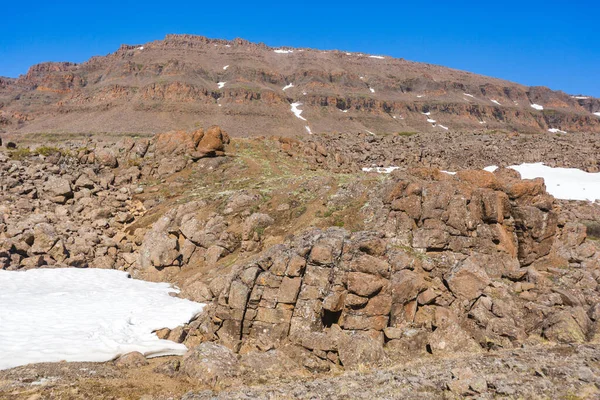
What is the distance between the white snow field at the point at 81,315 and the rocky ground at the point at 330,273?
0.77m

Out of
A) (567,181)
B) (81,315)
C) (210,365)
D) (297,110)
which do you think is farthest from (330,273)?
(297,110)

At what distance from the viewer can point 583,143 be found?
148 feet

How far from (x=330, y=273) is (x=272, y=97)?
457 feet

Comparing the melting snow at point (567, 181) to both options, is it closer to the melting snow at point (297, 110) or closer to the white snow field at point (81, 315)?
the white snow field at point (81, 315)

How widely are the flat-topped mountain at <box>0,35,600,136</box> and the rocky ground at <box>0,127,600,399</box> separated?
9401 cm

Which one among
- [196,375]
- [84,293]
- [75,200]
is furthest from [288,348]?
[75,200]

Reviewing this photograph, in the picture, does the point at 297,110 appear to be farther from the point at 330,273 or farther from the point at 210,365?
the point at 210,365

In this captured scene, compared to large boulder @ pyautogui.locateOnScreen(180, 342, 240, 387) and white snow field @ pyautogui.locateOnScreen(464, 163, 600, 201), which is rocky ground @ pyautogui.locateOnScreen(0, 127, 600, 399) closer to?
large boulder @ pyautogui.locateOnScreen(180, 342, 240, 387)

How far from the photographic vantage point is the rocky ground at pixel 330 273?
923cm

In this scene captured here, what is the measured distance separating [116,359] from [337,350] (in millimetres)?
5844

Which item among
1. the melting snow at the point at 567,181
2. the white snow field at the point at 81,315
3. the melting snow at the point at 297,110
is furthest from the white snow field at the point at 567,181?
the melting snow at the point at 297,110

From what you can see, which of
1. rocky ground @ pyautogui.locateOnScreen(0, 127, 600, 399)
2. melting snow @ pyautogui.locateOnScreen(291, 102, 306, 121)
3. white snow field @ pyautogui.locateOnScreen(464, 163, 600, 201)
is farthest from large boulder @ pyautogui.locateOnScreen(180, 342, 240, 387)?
melting snow @ pyautogui.locateOnScreen(291, 102, 306, 121)

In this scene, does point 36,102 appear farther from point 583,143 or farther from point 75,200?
point 583,143

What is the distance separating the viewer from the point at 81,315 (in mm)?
13344
